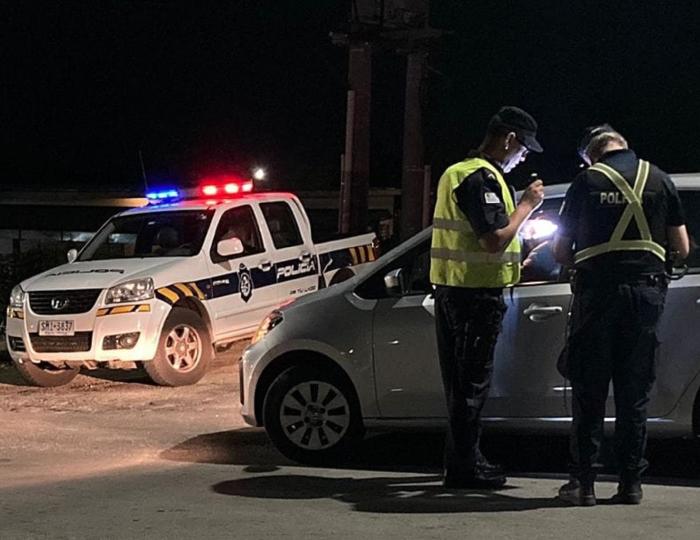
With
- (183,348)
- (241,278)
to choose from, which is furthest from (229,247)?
(183,348)

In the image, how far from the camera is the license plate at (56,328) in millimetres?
11273

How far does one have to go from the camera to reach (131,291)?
37.0 feet

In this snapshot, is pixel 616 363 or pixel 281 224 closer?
pixel 616 363

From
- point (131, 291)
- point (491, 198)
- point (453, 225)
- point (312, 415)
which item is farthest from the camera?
point (131, 291)

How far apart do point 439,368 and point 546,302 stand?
2.45 ft

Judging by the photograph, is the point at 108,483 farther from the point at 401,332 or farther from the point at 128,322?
the point at 128,322

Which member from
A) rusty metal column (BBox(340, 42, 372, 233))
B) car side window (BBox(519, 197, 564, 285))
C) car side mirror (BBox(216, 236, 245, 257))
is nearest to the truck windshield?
car side mirror (BBox(216, 236, 245, 257))

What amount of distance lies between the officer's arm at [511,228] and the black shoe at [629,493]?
1.34 m

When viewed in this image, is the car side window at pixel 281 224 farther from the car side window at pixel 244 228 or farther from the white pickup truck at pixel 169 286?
the car side window at pixel 244 228

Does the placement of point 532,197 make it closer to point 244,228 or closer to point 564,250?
point 564,250

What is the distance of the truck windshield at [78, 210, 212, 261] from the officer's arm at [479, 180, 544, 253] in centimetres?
602

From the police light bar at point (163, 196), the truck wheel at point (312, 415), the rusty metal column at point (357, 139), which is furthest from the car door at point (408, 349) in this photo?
the rusty metal column at point (357, 139)

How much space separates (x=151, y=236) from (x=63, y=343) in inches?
63.3

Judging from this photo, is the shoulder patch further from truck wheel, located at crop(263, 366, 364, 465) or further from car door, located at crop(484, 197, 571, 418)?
truck wheel, located at crop(263, 366, 364, 465)
